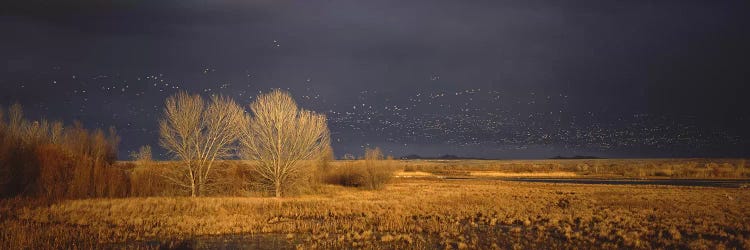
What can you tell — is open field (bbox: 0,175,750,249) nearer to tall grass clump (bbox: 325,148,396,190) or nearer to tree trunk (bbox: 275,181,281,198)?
tree trunk (bbox: 275,181,281,198)

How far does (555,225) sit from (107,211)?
18869 mm

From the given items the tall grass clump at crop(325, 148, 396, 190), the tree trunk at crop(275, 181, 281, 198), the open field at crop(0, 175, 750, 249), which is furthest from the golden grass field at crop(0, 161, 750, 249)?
the tall grass clump at crop(325, 148, 396, 190)

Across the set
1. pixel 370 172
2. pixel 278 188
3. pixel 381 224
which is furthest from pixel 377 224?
pixel 370 172

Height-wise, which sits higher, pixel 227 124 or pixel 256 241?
pixel 227 124

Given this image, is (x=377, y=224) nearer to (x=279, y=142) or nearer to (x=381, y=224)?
(x=381, y=224)

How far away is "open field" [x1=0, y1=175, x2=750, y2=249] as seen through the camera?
15688 mm

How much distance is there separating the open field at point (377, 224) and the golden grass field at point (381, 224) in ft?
0.13

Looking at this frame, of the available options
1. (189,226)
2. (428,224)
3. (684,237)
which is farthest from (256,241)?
(684,237)

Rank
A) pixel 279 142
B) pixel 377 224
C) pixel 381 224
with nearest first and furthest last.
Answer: pixel 381 224 < pixel 377 224 < pixel 279 142

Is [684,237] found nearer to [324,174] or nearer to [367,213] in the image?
[367,213]

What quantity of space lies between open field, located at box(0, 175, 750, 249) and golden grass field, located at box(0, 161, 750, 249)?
0.04 meters

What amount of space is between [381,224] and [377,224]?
40 cm

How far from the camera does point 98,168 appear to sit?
29812mm

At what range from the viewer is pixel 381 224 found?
1973 cm
